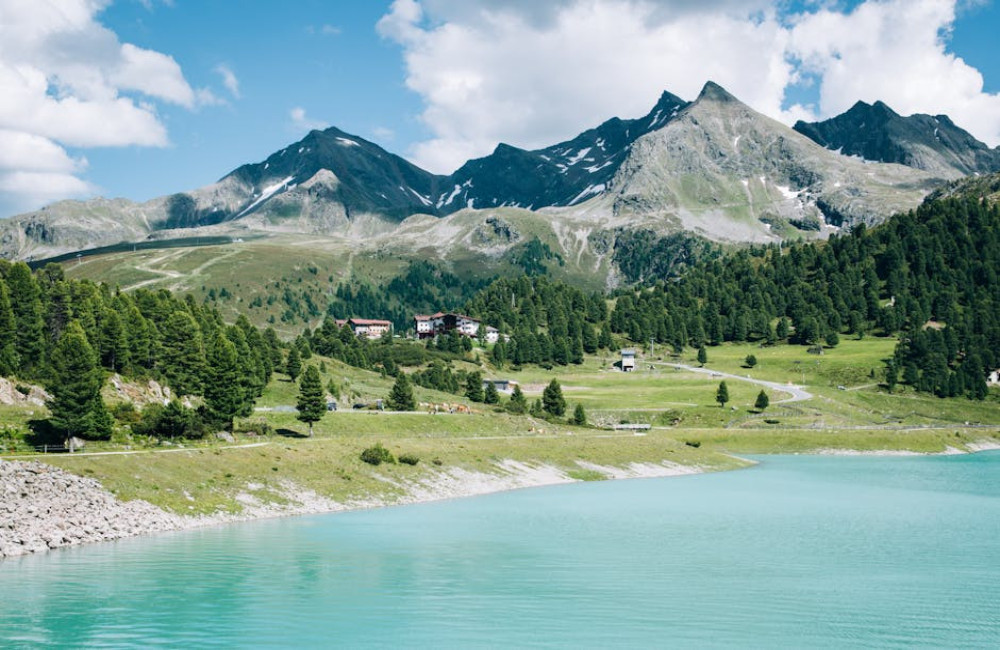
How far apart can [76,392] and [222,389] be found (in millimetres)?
19395

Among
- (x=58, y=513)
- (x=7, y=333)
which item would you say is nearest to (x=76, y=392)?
(x=58, y=513)

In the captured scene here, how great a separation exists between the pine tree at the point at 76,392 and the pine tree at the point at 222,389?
620 inches

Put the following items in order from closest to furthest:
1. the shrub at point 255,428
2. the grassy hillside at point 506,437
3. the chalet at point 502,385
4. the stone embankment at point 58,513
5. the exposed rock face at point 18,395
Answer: the stone embankment at point 58,513 → the grassy hillside at point 506,437 → the exposed rock face at point 18,395 → the shrub at point 255,428 → the chalet at point 502,385

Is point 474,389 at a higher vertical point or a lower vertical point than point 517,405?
higher

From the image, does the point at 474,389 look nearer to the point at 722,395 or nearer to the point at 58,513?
the point at 722,395

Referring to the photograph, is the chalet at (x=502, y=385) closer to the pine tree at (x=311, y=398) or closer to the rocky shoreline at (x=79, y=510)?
the pine tree at (x=311, y=398)

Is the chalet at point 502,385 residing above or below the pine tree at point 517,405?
above

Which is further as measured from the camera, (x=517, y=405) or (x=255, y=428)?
(x=517, y=405)

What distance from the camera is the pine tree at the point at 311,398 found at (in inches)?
3812

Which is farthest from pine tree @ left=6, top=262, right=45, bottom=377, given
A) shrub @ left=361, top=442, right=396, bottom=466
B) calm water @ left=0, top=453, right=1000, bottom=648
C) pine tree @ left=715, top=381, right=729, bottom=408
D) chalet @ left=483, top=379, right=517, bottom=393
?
pine tree @ left=715, top=381, right=729, bottom=408

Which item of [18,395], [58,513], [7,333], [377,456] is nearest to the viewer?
[58,513]

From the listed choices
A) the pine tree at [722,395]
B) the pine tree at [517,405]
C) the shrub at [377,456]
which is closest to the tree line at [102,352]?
the shrub at [377,456]

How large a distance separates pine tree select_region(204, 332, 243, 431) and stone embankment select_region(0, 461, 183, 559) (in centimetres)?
3104

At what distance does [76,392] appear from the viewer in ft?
228
